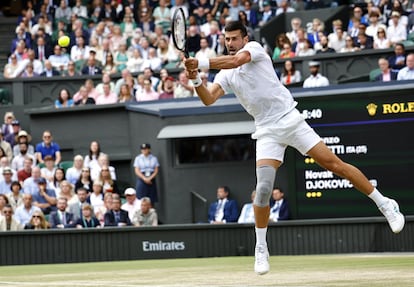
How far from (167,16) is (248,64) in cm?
1753

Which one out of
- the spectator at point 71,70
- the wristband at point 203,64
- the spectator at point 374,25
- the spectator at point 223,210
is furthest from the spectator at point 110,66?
the wristband at point 203,64

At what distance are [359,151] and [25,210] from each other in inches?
247

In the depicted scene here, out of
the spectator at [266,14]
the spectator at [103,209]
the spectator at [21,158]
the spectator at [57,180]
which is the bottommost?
the spectator at [103,209]

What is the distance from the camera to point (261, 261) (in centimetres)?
988

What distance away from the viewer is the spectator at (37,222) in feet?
62.3

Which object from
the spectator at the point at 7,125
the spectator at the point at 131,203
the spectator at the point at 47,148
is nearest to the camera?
the spectator at the point at 131,203

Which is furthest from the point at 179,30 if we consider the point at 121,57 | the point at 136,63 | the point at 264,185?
the point at 121,57

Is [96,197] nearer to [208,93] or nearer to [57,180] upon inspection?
[57,180]

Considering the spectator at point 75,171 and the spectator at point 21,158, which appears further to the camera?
the spectator at point 21,158

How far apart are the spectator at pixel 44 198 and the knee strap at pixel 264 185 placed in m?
11.3

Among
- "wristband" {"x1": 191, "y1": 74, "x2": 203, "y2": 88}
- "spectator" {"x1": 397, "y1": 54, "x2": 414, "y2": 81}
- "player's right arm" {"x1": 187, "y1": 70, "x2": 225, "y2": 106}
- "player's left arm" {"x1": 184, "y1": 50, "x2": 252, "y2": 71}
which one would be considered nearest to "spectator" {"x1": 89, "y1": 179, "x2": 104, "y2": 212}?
"spectator" {"x1": 397, "y1": 54, "x2": 414, "y2": 81}

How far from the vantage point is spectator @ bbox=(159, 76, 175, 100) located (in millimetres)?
23234

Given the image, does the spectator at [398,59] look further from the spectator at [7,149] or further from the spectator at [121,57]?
the spectator at [7,149]

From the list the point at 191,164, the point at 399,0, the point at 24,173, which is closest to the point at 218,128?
the point at 191,164
